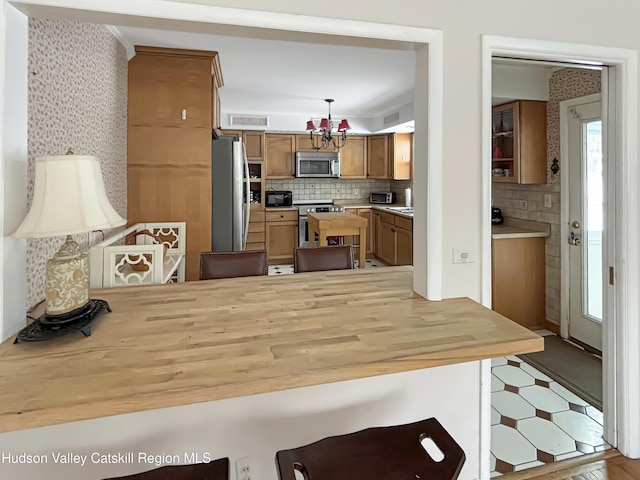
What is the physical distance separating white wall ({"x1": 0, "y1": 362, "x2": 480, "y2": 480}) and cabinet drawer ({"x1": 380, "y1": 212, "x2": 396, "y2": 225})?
13.6 feet

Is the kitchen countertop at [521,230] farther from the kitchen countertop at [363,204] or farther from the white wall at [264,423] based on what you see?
the kitchen countertop at [363,204]

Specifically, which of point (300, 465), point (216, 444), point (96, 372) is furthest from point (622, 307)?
point (96, 372)

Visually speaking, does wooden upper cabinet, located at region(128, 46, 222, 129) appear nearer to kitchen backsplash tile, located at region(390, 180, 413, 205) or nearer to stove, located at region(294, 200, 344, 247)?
stove, located at region(294, 200, 344, 247)

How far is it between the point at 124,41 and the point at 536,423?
154 inches

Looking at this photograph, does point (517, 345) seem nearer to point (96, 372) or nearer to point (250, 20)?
point (96, 372)

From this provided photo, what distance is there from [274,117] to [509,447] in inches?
209

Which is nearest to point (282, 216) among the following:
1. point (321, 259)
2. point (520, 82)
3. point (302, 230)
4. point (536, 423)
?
point (302, 230)

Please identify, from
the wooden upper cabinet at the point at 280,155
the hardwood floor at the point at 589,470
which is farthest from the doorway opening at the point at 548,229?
the wooden upper cabinet at the point at 280,155

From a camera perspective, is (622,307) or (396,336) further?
(622,307)

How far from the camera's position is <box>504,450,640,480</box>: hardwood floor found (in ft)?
5.96

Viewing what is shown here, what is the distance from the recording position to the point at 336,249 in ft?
7.76

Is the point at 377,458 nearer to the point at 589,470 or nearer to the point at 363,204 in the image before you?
the point at 589,470

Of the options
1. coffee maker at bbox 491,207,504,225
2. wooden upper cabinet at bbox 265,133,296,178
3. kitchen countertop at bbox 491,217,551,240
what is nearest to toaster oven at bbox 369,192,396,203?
wooden upper cabinet at bbox 265,133,296,178

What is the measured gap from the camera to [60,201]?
116 centimetres
